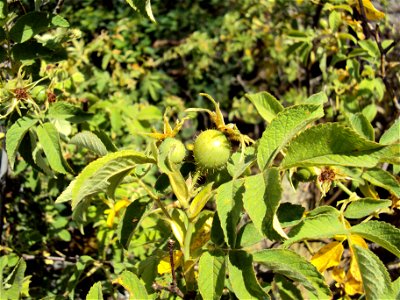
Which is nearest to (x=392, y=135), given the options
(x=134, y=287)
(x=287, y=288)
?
(x=287, y=288)

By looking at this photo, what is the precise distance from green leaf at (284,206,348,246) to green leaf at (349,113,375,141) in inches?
12.9

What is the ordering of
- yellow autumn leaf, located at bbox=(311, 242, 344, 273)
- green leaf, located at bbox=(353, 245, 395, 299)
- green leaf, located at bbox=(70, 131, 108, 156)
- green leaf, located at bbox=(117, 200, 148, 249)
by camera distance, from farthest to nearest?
yellow autumn leaf, located at bbox=(311, 242, 344, 273)
green leaf, located at bbox=(117, 200, 148, 249)
green leaf, located at bbox=(70, 131, 108, 156)
green leaf, located at bbox=(353, 245, 395, 299)

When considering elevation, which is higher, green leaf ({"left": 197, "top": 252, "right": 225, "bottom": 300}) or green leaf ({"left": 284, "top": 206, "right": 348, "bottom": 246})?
green leaf ({"left": 284, "top": 206, "right": 348, "bottom": 246})

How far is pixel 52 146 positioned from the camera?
51.5 inches

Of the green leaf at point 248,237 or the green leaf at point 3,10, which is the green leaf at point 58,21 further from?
the green leaf at point 248,237

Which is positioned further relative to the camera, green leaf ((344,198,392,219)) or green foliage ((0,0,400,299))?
green leaf ((344,198,392,219))

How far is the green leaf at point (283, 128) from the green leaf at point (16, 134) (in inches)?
25.3

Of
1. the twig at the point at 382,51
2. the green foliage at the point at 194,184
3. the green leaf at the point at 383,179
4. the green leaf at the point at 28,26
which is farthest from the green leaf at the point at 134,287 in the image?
the twig at the point at 382,51

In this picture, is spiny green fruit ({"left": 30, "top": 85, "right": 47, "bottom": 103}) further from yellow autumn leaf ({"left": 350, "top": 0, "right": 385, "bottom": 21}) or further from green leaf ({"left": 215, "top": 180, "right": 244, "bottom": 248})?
yellow autumn leaf ({"left": 350, "top": 0, "right": 385, "bottom": 21})

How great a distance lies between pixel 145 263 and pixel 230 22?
11.1ft

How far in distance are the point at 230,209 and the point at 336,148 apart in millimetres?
200

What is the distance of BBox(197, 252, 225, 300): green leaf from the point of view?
3.03 feet

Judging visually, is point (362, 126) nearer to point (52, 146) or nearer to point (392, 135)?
point (392, 135)

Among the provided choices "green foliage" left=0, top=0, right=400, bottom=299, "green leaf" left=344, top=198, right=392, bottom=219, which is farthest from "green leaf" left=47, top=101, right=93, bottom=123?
"green leaf" left=344, top=198, right=392, bottom=219
